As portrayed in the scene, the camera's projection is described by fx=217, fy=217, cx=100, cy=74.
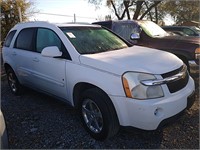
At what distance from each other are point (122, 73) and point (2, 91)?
413 cm

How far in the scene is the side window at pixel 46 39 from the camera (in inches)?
148

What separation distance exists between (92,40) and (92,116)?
139 centimetres

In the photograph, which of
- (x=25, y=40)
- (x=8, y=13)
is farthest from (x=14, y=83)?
(x=8, y=13)

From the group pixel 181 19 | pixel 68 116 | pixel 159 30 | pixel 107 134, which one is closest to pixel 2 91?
pixel 68 116

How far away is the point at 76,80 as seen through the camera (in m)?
3.24

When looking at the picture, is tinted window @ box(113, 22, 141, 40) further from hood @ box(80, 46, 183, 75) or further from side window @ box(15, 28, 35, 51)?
hood @ box(80, 46, 183, 75)

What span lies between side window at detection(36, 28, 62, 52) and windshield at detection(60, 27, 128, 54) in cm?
20

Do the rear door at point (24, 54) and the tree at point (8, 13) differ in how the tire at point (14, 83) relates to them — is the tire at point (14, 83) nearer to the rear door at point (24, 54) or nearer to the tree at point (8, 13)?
the rear door at point (24, 54)

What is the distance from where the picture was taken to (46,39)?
4.05m

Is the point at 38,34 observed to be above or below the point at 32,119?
above

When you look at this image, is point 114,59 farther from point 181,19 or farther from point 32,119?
point 181,19

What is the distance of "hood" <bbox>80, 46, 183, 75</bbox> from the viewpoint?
2777 mm

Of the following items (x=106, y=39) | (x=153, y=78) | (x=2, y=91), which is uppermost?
(x=106, y=39)

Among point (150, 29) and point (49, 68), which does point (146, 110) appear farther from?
point (150, 29)
